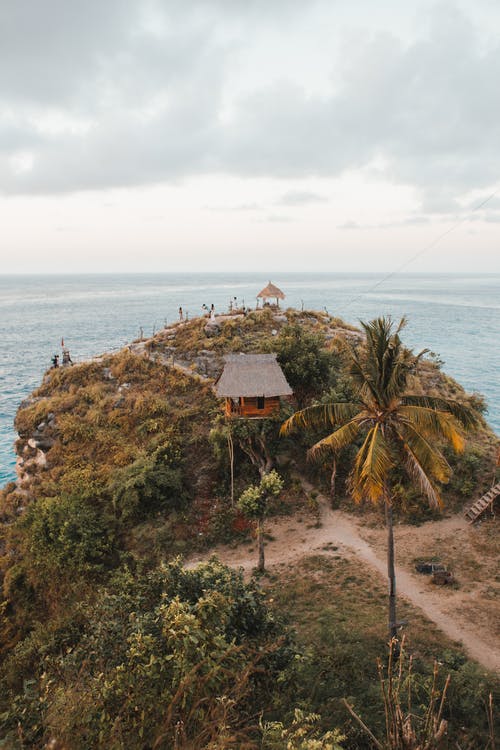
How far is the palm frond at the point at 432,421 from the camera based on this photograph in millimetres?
15180

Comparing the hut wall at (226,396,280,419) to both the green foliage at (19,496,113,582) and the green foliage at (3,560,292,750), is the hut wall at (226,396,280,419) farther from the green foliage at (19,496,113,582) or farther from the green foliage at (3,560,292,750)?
the green foliage at (3,560,292,750)

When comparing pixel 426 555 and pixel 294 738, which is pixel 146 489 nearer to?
pixel 426 555

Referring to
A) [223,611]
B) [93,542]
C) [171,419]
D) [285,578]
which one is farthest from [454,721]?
[171,419]

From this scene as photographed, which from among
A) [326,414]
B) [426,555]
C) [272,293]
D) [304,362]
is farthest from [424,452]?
[272,293]

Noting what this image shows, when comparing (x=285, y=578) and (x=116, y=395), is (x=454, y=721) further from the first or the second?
(x=116, y=395)

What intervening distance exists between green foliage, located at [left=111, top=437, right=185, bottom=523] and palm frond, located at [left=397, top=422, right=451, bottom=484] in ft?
59.0

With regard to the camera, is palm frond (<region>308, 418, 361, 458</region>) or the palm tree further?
palm frond (<region>308, 418, 361, 458</region>)

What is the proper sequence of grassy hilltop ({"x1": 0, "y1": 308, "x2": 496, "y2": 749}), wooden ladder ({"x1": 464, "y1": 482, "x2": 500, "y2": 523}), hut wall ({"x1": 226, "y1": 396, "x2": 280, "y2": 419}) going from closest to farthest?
grassy hilltop ({"x1": 0, "y1": 308, "x2": 496, "y2": 749}) < wooden ladder ({"x1": 464, "y1": 482, "x2": 500, "y2": 523}) < hut wall ({"x1": 226, "y1": 396, "x2": 280, "y2": 419})

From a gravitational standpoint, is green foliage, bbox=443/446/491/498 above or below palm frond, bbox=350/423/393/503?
below

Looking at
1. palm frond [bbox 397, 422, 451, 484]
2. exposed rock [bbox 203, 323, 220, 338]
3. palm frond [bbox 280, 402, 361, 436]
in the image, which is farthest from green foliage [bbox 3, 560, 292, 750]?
exposed rock [bbox 203, 323, 220, 338]

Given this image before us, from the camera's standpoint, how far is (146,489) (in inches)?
1123

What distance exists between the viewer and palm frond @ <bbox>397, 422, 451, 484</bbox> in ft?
49.5

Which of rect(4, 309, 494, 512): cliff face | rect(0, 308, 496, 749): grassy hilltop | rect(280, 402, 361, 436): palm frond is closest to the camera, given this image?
rect(0, 308, 496, 749): grassy hilltop

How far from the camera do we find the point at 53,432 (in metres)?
37.4
